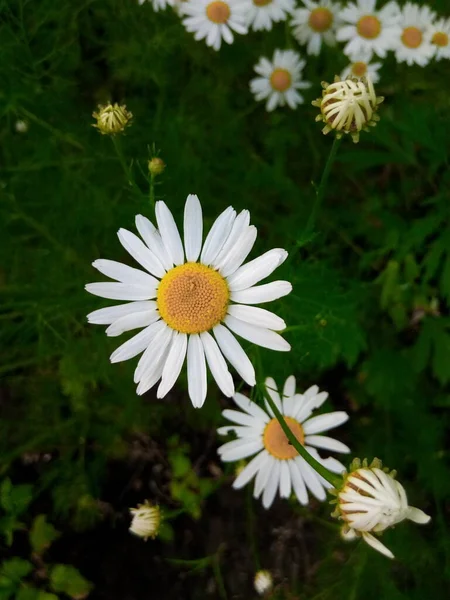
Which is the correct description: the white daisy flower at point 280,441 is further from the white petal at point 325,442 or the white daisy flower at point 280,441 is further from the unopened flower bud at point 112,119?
the unopened flower bud at point 112,119

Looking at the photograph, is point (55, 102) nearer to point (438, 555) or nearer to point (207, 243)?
point (207, 243)

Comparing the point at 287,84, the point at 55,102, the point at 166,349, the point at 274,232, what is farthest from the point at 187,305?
the point at 287,84

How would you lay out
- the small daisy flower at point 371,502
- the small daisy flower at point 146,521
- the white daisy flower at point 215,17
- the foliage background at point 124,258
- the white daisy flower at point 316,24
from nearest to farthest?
the small daisy flower at point 371,502 < the small daisy flower at point 146,521 < the foliage background at point 124,258 < the white daisy flower at point 215,17 < the white daisy flower at point 316,24

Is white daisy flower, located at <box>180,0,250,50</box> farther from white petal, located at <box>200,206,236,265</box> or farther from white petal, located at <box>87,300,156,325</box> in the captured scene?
white petal, located at <box>87,300,156,325</box>

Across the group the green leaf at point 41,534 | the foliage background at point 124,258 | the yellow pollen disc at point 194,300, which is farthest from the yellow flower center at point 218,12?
the green leaf at point 41,534

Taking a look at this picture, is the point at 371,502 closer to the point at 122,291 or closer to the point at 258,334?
the point at 258,334

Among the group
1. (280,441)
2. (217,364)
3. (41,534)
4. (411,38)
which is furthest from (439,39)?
(41,534)

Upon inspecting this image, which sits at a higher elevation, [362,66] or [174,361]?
[362,66]
